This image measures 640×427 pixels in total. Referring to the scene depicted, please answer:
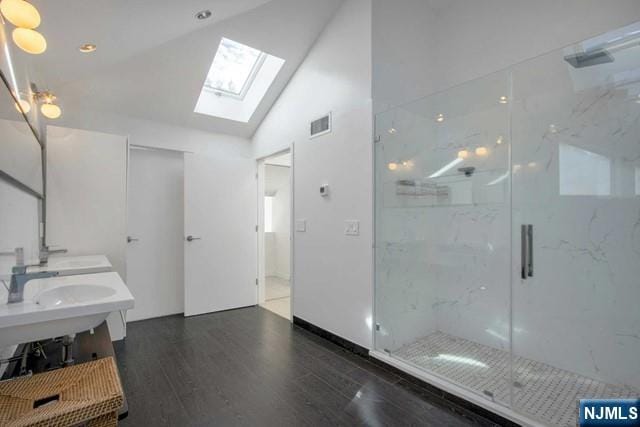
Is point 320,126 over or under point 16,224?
over

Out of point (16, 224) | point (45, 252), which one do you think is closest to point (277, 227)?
point (45, 252)

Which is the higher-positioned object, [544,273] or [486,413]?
[544,273]

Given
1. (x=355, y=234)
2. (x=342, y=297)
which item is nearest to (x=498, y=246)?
(x=355, y=234)

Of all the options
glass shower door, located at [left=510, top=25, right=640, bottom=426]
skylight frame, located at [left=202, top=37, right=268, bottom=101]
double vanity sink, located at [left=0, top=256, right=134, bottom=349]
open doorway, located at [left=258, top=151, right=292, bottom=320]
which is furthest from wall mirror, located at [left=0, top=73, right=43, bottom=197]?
glass shower door, located at [left=510, top=25, right=640, bottom=426]

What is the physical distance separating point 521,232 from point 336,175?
154 centimetres

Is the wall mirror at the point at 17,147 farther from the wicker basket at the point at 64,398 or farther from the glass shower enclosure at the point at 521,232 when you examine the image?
the glass shower enclosure at the point at 521,232

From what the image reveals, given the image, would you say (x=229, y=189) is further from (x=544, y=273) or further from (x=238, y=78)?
(x=544, y=273)

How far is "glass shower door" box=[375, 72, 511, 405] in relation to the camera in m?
2.61

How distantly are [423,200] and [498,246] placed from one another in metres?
0.74

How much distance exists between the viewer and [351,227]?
277 cm

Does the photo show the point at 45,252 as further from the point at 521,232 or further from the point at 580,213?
Result: the point at 580,213

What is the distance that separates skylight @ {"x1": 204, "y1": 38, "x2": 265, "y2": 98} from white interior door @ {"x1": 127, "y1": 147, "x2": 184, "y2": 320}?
1009mm

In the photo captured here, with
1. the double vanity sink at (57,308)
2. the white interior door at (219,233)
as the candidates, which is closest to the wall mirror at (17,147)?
the double vanity sink at (57,308)

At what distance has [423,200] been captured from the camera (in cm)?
293
